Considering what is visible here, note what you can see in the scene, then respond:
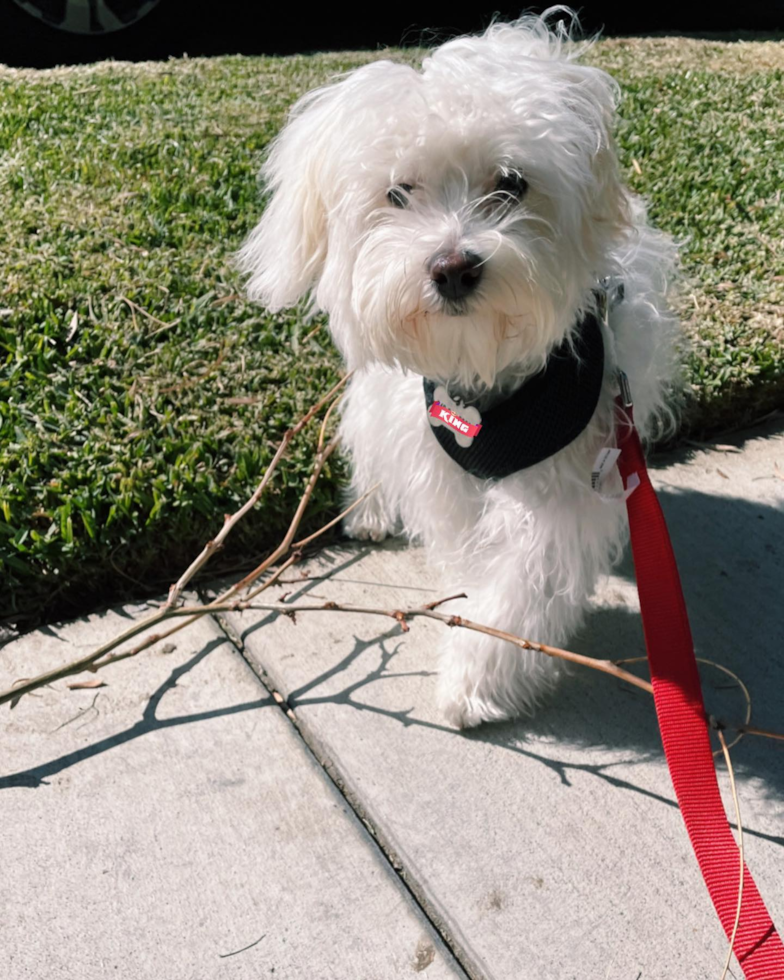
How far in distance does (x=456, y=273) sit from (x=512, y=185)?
0.97 ft

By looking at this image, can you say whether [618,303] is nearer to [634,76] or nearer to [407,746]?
[407,746]

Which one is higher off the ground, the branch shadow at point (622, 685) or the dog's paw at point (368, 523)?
the dog's paw at point (368, 523)

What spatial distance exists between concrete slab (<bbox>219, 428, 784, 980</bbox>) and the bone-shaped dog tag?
0.77 metres

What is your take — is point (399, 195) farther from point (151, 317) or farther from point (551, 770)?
point (151, 317)

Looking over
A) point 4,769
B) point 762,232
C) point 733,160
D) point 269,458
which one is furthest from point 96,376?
point 733,160

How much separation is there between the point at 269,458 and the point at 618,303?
1357 millimetres

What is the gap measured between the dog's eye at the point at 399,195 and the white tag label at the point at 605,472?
30.9 inches

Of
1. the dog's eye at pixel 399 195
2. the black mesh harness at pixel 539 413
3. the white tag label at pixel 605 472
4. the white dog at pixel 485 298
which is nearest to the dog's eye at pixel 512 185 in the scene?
the white dog at pixel 485 298

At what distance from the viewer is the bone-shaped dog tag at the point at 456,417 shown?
7.86 feet

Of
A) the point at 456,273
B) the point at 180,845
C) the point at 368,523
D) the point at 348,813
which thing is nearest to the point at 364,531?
the point at 368,523

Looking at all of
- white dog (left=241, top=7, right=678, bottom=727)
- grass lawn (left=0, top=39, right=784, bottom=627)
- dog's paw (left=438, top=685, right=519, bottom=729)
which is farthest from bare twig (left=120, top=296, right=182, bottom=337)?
dog's paw (left=438, top=685, right=519, bottom=729)

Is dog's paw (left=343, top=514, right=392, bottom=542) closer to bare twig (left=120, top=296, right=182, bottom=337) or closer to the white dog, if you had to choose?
the white dog

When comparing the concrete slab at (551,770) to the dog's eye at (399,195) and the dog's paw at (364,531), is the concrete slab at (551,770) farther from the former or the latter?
the dog's eye at (399,195)

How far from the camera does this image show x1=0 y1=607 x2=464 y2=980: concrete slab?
79.7 inches
